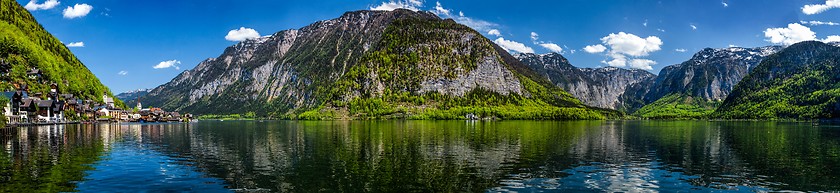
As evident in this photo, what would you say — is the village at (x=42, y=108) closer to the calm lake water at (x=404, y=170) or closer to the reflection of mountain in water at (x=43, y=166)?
the reflection of mountain in water at (x=43, y=166)

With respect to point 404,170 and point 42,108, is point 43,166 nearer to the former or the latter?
point 404,170

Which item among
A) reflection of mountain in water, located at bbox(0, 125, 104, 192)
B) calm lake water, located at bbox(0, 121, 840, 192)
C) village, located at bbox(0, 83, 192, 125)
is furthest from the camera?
village, located at bbox(0, 83, 192, 125)

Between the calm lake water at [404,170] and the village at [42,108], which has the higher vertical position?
the village at [42,108]

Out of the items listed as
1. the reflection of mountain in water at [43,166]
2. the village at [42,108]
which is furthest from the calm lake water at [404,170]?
the village at [42,108]

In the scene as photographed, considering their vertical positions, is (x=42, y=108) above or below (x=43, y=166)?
above

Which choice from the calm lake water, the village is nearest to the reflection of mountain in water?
the calm lake water

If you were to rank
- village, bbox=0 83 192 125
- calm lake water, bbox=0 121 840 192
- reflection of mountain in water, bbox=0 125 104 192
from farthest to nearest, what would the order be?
1. village, bbox=0 83 192 125
2. calm lake water, bbox=0 121 840 192
3. reflection of mountain in water, bbox=0 125 104 192

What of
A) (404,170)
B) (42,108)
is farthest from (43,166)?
(42,108)

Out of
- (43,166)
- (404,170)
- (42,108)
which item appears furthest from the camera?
(42,108)

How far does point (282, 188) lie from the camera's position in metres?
37.3

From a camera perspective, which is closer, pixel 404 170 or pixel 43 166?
pixel 43 166

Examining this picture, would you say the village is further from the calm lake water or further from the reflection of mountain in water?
the calm lake water

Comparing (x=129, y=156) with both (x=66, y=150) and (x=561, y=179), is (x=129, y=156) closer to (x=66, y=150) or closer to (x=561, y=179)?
(x=66, y=150)

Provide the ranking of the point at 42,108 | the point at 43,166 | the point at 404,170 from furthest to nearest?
1. the point at 42,108
2. the point at 404,170
3. the point at 43,166
